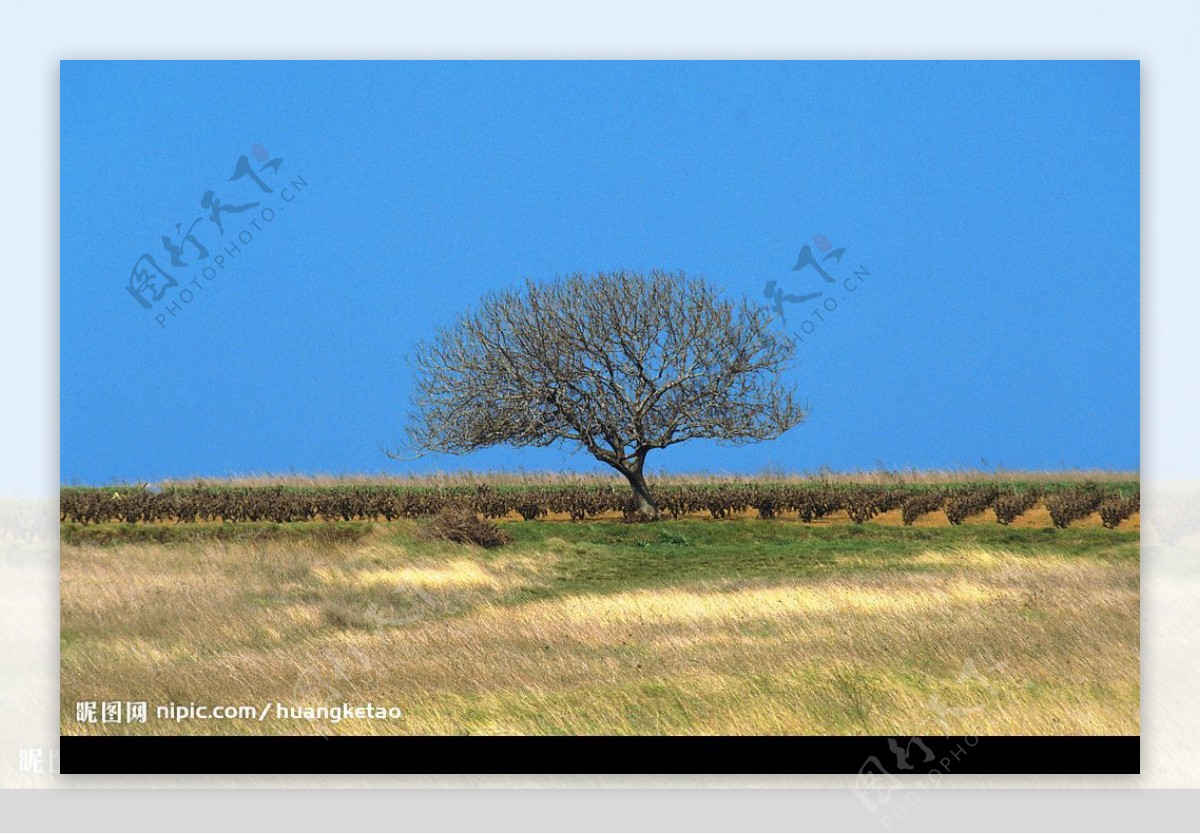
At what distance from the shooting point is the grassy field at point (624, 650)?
30.3ft

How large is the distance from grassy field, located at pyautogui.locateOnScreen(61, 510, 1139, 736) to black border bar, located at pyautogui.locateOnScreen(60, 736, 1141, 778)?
0.11 m

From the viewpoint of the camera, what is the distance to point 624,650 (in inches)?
423

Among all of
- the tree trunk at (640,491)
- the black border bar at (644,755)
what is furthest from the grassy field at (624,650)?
the tree trunk at (640,491)

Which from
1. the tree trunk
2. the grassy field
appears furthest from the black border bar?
the tree trunk

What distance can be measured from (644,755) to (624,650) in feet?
6.13

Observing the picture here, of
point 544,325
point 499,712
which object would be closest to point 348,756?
point 499,712

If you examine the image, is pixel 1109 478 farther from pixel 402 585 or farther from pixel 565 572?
pixel 402 585

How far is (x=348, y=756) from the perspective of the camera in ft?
29.6

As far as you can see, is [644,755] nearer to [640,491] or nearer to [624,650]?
[624,650]

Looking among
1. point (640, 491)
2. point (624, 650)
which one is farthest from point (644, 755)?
point (640, 491)

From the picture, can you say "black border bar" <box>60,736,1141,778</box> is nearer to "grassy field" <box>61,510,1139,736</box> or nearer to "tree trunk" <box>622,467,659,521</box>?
"grassy field" <box>61,510,1139,736</box>

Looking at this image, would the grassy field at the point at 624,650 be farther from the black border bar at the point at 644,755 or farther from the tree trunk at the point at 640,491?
the tree trunk at the point at 640,491

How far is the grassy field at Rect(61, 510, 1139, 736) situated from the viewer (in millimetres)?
9242

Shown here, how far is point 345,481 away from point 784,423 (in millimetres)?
15884
